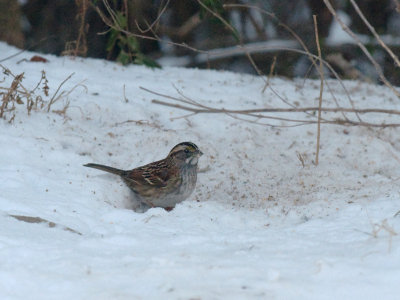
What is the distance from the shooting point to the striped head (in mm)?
5312

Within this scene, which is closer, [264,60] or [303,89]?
[303,89]

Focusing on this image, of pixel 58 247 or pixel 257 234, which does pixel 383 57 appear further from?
pixel 58 247

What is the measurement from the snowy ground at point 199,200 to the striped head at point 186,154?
13.2 inches

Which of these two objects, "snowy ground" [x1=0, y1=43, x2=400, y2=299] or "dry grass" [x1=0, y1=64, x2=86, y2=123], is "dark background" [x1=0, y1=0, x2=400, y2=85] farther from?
"dry grass" [x1=0, y1=64, x2=86, y2=123]

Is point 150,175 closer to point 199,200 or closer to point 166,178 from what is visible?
point 166,178

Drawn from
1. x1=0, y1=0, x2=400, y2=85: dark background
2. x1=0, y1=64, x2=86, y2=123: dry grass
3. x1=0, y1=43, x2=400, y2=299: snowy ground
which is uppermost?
x1=0, y1=0, x2=400, y2=85: dark background

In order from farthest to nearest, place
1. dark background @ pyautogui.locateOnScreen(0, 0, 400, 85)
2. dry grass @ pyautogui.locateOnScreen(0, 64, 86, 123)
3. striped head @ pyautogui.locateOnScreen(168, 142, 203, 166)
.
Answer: dark background @ pyautogui.locateOnScreen(0, 0, 400, 85) < dry grass @ pyautogui.locateOnScreen(0, 64, 86, 123) < striped head @ pyautogui.locateOnScreen(168, 142, 203, 166)

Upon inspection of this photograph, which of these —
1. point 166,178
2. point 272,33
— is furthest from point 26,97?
point 272,33

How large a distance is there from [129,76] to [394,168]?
3.01 metres

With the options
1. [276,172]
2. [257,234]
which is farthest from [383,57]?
[257,234]

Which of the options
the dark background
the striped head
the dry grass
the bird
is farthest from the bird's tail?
the dark background

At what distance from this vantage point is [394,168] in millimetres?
5770

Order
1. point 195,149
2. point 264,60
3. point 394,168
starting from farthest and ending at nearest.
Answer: point 264,60 → point 394,168 → point 195,149

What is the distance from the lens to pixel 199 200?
17.7 feet
